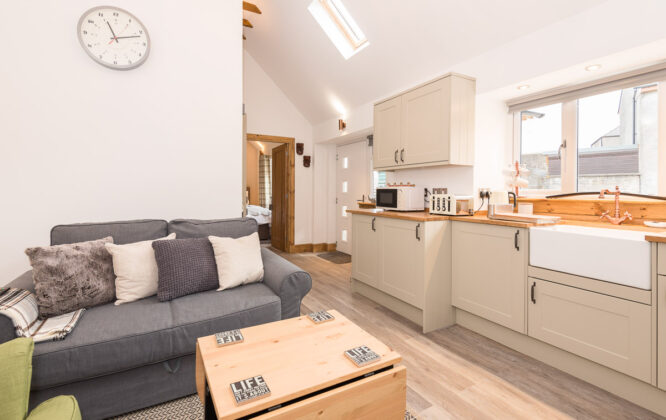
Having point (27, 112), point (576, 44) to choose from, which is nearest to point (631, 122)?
point (576, 44)

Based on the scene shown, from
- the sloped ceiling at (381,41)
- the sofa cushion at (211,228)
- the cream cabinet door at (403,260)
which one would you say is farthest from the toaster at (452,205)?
the sofa cushion at (211,228)

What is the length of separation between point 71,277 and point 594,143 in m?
3.74

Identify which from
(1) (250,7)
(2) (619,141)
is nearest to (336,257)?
(1) (250,7)

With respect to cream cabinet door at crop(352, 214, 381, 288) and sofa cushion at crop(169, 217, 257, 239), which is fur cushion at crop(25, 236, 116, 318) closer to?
sofa cushion at crop(169, 217, 257, 239)

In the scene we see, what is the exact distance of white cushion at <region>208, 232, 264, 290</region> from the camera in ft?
6.96

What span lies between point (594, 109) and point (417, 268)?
1905mm

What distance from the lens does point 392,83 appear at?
3.77 meters

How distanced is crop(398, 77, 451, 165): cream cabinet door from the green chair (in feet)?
9.25

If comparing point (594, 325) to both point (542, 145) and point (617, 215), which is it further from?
point (542, 145)

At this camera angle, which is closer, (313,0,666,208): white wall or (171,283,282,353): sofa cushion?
(171,283,282,353): sofa cushion

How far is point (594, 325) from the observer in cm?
183

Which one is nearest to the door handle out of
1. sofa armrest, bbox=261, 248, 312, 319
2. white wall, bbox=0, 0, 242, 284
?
sofa armrest, bbox=261, 248, 312, 319

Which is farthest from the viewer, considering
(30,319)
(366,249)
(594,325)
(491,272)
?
(366,249)

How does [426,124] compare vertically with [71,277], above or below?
above
